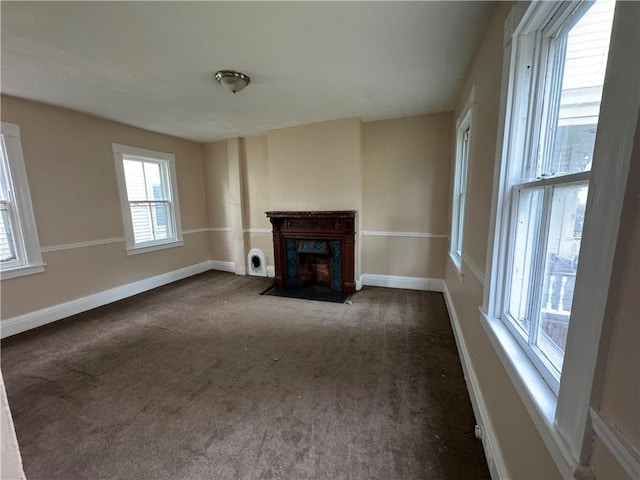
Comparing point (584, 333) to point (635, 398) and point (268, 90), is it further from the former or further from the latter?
point (268, 90)

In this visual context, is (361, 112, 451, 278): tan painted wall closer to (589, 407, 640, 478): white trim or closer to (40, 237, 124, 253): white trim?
(589, 407, 640, 478): white trim

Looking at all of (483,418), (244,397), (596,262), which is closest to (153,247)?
(244,397)

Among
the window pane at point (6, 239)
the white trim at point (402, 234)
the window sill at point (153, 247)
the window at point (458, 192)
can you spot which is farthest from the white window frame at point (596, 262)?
the window sill at point (153, 247)

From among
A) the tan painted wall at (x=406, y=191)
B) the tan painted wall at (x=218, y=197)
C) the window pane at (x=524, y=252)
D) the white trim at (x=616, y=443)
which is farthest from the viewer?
the tan painted wall at (x=218, y=197)

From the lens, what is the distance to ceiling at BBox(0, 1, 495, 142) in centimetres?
154

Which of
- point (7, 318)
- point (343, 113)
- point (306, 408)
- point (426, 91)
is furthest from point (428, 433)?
point (7, 318)

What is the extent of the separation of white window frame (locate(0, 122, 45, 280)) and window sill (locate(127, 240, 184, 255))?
1008 millimetres

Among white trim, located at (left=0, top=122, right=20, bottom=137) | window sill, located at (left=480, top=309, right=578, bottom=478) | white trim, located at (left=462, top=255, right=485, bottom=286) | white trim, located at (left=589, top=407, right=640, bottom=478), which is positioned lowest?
window sill, located at (left=480, top=309, right=578, bottom=478)

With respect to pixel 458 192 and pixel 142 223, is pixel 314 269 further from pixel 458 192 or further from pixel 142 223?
pixel 142 223

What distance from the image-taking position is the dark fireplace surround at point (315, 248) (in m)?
3.65

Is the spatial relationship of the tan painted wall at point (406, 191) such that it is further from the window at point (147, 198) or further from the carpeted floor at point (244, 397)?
the window at point (147, 198)

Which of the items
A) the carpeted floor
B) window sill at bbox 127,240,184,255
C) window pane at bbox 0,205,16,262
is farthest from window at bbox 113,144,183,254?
the carpeted floor

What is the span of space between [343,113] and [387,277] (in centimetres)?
242

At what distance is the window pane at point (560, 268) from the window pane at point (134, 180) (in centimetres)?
468
